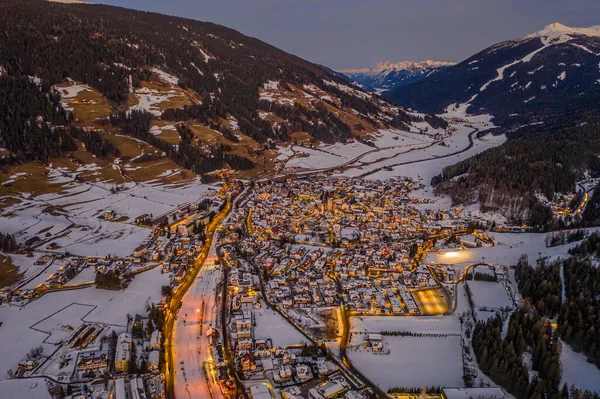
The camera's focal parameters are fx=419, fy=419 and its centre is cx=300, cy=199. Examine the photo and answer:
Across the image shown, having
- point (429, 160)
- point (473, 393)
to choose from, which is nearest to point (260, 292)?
point (473, 393)

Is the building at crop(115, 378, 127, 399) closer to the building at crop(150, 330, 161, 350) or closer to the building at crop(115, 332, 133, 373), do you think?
the building at crop(115, 332, 133, 373)

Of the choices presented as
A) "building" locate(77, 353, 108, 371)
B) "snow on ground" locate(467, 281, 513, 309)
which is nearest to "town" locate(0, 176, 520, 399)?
"building" locate(77, 353, 108, 371)

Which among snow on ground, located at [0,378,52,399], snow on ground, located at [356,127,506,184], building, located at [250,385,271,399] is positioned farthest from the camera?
snow on ground, located at [356,127,506,184]

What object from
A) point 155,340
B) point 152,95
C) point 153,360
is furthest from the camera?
point 152,95

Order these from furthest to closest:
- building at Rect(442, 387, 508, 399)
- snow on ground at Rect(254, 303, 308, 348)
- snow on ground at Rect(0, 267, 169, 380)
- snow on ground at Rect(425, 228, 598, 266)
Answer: snow on ground at Rect(425, 228, 598, 266) < snow on ground at Rect(254, 303, 308, 348) < snow on ground at Rect(0, 267, 169, 380) < building at Rect(442, 387, 508, 399)

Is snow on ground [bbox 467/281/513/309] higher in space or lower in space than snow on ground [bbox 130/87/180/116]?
lower

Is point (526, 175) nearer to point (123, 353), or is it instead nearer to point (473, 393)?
point (473, 393)

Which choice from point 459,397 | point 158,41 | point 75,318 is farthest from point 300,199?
point 158,41

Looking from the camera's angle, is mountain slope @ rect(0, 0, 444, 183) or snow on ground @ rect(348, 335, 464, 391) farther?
mountain slope @ rect(0, 0, 444, 183)
